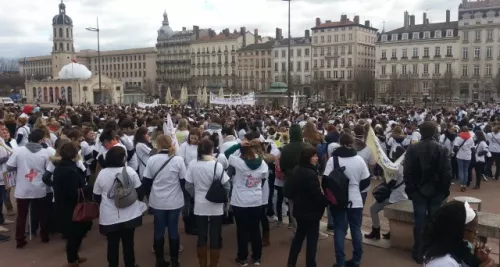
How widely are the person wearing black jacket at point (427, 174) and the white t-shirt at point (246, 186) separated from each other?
2185 mm

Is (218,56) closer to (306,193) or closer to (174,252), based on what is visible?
(174,252)

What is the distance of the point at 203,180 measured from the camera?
650cm

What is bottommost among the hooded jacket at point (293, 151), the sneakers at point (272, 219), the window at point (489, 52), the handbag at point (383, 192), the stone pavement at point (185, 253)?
the stone pavement at point (185, 253)

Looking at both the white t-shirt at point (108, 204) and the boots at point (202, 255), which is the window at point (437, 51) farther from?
the white t-shirt at point (108, 204)

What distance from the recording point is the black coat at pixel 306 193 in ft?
19.9

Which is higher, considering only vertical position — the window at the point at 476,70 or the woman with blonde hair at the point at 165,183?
the window at the point at 476,70

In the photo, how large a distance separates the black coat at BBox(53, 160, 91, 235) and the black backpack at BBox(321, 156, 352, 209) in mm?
3519

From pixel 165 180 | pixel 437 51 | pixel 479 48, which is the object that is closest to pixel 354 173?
pixel 165 180

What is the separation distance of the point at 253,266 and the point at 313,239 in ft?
3.86

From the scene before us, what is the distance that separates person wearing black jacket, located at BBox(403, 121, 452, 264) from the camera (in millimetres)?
6457

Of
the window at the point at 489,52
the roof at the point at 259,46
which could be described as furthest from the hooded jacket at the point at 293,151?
the roof at the point at 259,46

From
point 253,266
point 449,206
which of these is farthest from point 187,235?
point 449,206

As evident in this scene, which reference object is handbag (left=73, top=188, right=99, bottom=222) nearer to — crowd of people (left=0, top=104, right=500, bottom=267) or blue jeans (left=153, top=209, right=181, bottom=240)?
crowd of people (left=0, top=104, right=500, bottom=267)

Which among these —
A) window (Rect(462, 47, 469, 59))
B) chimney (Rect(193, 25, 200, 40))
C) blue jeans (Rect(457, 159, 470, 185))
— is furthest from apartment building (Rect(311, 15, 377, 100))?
blue jeans (Rect(457, 159, 470, 185))
